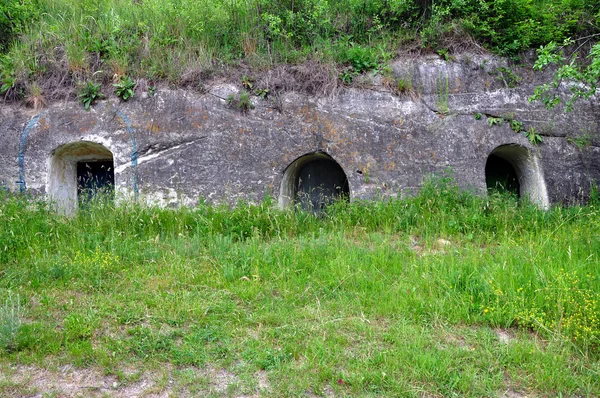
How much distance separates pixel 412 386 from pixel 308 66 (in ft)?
18.8

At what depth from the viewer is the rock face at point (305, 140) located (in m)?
7.82

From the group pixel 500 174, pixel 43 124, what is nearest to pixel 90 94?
pixel 43 124

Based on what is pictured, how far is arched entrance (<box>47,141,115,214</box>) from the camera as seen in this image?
Answer: 26.5 feet

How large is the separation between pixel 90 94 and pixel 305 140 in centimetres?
334

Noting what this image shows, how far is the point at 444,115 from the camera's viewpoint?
8000 mm

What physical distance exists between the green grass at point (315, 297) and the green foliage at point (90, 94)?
1.83 meters

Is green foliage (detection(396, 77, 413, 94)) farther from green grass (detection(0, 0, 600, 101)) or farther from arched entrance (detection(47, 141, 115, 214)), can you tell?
arched entrance (detection(47, 141, 115, 214))

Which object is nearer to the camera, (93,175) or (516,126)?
(516,126)

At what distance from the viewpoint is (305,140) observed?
7863 mm

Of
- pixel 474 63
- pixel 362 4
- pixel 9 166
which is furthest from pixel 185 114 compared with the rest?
pixel 474 63

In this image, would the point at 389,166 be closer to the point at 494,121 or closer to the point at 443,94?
the point at 443,94

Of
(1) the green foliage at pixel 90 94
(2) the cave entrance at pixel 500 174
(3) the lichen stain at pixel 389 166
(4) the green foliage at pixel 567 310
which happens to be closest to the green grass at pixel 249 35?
(1) the green foliage at pixel 90 94

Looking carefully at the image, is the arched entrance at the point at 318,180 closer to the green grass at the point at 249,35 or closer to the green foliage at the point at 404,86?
the green foliage at the point at 404,86

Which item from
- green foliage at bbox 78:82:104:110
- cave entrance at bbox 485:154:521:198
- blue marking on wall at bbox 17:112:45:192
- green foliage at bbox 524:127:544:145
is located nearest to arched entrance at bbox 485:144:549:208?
cave entrance at bbox 485:154:521:198
